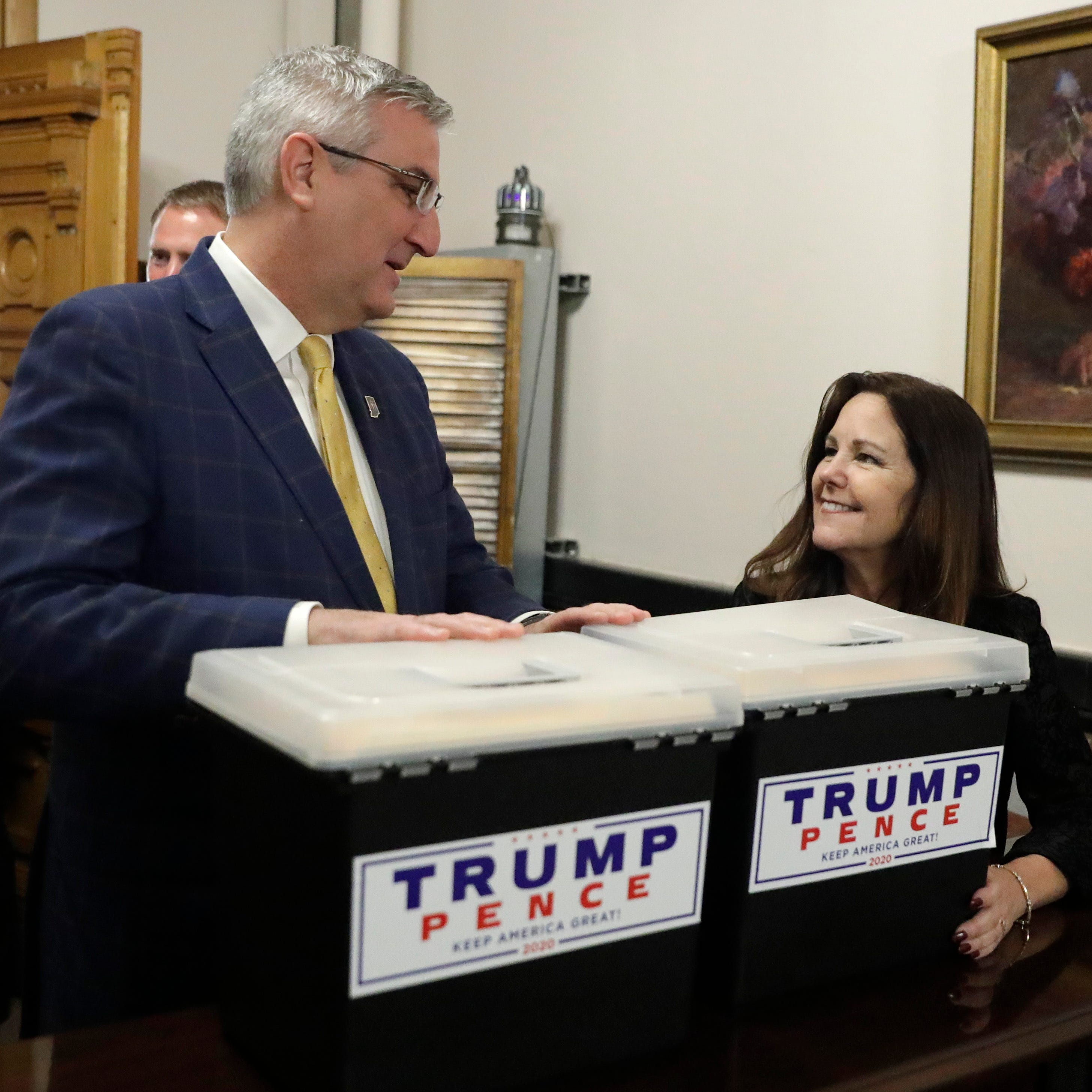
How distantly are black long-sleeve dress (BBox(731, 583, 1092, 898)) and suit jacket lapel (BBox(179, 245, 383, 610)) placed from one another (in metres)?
0.82

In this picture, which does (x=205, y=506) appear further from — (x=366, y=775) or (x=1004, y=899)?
(x=1004, y=899)

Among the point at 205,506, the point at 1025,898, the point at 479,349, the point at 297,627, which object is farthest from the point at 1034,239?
the point at 297,627

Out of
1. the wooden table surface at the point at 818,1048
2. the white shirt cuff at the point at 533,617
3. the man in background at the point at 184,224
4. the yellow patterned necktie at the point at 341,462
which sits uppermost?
the man in background at the point at 184,224

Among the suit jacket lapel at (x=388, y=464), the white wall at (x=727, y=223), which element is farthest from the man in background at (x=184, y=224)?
the suit jacket lapel at (x=388, y=464)

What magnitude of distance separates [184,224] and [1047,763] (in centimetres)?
226

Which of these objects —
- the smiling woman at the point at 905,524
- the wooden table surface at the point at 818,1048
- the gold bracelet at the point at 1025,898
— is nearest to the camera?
the wooden table surface at the point at 818,1048

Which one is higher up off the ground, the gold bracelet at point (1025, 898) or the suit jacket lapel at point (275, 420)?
the suit jacket lapel at point (275, 420)

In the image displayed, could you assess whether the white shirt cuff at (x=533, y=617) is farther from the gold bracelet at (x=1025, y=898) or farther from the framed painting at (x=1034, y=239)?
the framed painting at (x=1034, y=239)

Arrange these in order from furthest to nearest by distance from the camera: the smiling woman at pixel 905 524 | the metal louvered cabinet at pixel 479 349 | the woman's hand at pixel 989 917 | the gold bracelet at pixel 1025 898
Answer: the metal louvered cabinet at pixel 479 349 → the smiling woman at pixel 905 524 → the gold bracelet at pixel 1025 898 → the woman's hand at pixel 989 917

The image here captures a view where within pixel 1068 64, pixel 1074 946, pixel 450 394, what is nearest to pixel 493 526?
pixel 450 394

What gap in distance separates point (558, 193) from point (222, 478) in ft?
9.31

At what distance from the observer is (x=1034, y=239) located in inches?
106

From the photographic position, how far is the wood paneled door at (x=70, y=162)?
346 centimetres

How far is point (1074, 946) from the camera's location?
1.26m
